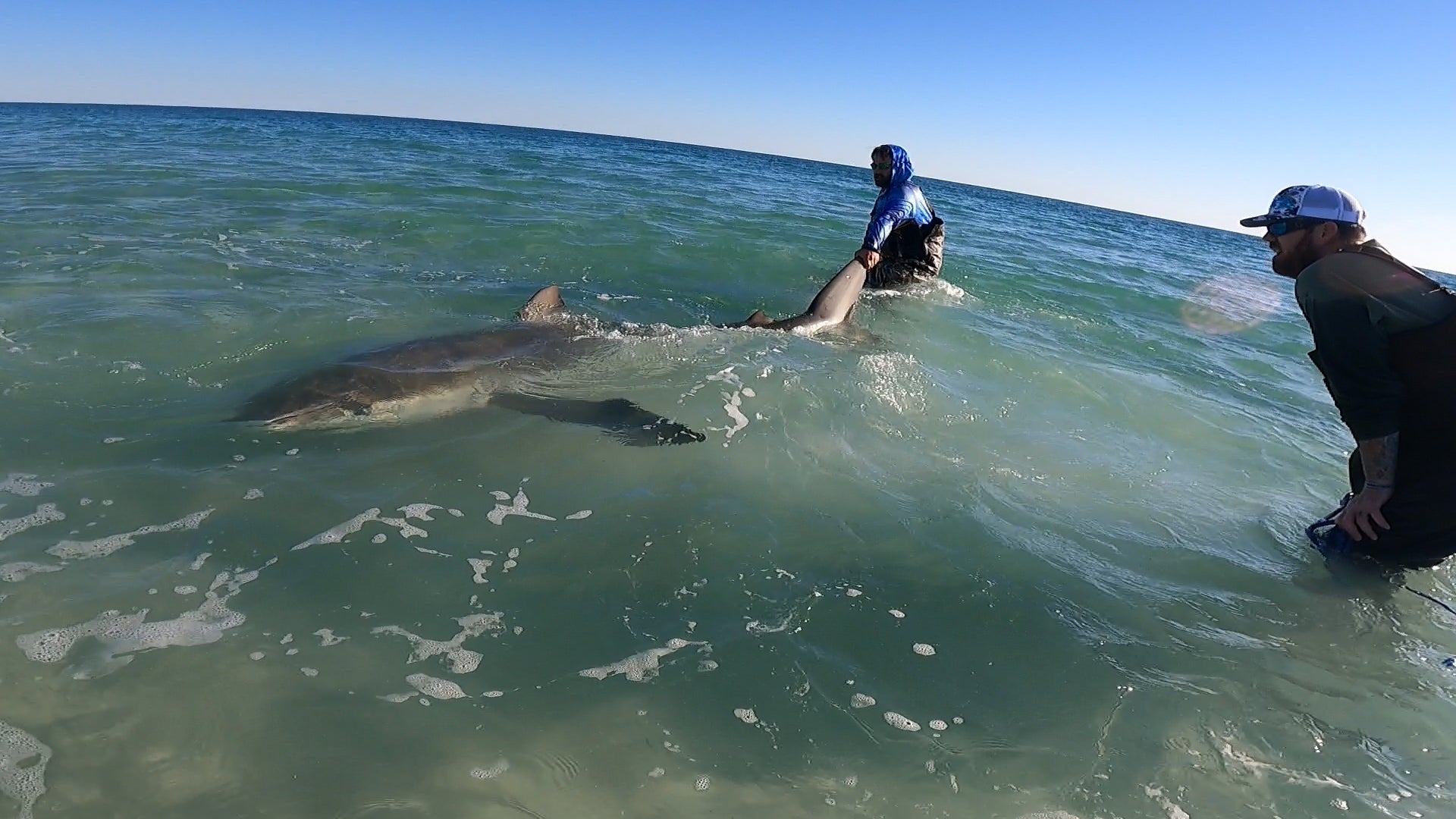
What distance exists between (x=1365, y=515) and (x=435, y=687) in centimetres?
468

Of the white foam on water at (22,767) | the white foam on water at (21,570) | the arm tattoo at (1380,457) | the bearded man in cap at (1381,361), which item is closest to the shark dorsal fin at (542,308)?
the white foam on water at (21,570)

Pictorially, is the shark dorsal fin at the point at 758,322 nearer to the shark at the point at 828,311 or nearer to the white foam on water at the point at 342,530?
the shark at the point at 828,311

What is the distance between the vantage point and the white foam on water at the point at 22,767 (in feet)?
7.15

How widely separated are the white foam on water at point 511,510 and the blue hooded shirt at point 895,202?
5.89m

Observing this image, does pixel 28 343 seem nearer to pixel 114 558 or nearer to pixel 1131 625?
pixel 114 558

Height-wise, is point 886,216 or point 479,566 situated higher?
point 886,216

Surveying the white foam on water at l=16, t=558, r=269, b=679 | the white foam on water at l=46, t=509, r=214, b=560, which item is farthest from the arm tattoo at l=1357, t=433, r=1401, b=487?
the white foam on water at l=46, t=509, r=214, b=560

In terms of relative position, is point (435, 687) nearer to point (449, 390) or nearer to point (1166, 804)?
point (1166, 804)

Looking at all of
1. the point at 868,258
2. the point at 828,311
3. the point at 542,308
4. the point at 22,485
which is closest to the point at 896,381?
the point at 828,311

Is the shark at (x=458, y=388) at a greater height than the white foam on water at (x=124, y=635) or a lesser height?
greater

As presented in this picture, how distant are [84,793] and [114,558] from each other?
147cm

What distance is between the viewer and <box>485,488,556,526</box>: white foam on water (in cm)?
396

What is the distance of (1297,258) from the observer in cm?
391

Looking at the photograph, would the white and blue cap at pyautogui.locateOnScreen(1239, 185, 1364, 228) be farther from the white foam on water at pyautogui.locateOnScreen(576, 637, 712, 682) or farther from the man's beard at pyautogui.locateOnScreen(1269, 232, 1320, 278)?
the white foam on water at pyautogui.locateOnScreen(576, 637, 712, 682)
